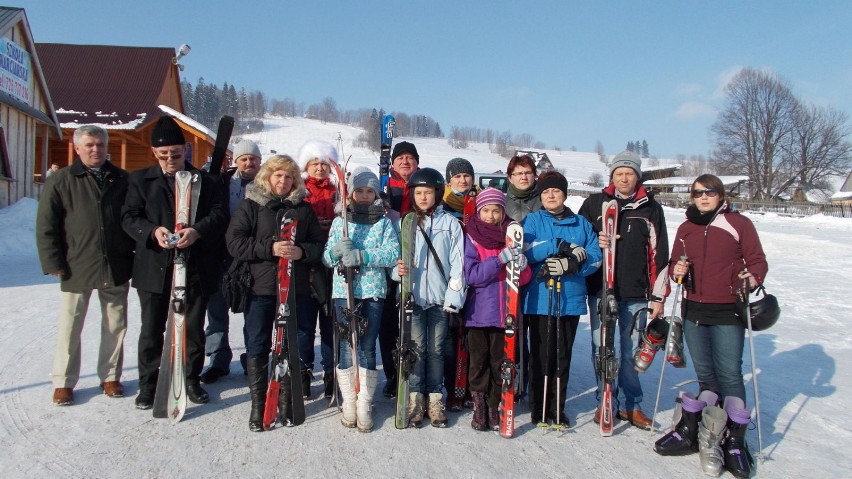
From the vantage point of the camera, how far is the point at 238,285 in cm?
377

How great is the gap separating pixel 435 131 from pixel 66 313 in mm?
140356

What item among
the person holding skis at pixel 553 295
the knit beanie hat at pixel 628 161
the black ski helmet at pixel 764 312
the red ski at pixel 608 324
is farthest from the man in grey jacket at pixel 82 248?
the black ski helmet at pixel 764 312

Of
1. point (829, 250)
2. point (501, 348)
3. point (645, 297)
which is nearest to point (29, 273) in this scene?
point (501, 348)

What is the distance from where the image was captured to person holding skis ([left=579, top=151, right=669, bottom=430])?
156 inches

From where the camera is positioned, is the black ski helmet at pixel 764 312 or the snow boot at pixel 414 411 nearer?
the black ski helmet at pixel 764 312

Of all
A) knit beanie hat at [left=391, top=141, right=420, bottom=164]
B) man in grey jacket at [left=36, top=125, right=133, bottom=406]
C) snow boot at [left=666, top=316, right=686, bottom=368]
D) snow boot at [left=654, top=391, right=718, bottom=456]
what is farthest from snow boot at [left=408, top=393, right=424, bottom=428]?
man in grey jacket at [left=36, top=125, right=133, bottom=406]

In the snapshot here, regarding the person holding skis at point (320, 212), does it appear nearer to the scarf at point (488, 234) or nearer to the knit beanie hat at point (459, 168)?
the knit beanie hat at point (459, 168)

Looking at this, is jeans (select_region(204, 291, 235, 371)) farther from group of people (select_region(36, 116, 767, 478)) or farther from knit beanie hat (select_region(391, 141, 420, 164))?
knit beanie hat (select_region(391, 141, 420, 164))

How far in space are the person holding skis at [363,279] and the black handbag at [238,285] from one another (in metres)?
0.59

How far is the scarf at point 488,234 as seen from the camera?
3846 millimetres

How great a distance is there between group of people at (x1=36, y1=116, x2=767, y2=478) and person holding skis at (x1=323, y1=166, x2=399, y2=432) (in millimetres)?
11

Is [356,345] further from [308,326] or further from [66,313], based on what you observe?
[66,313]

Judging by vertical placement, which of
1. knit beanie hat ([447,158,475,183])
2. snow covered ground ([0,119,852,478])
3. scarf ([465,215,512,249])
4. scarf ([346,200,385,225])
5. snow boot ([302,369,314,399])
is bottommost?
snow covered ground ([0,119,852,478])

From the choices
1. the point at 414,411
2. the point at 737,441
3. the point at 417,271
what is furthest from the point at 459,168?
the point at 737,441
